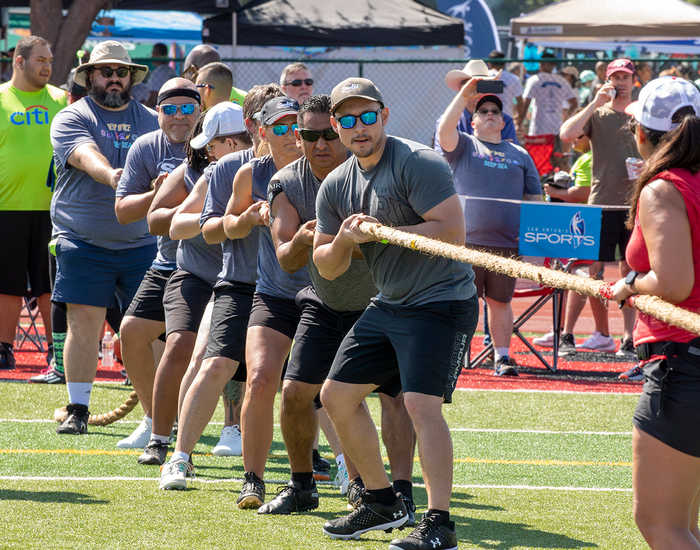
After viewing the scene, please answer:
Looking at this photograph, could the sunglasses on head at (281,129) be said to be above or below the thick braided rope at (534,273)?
above

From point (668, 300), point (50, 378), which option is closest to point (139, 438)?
point (50, 378)

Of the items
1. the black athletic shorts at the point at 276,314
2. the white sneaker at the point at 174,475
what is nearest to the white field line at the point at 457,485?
the white sneaker at the point at 174,475

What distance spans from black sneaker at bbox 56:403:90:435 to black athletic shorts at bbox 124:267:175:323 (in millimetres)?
949

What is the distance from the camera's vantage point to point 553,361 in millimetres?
10859

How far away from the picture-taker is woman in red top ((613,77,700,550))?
12.2 feet

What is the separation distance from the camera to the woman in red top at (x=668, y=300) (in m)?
3.73

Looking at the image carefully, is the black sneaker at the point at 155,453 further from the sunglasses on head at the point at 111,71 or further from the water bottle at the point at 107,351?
the water bottle at the point at 107,351

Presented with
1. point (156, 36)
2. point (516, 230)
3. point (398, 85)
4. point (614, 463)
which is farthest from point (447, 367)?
point (156, 36)

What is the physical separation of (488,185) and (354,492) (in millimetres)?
5002

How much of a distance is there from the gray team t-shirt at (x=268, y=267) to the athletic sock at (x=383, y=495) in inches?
43.0

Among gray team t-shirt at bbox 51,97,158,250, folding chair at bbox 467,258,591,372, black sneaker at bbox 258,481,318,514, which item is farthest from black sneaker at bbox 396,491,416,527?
folding chair at bbox 467,258,591,372

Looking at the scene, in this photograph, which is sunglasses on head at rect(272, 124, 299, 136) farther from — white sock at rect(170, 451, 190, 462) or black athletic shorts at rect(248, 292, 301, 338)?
white sock at rect(170, 451, 190, 462)

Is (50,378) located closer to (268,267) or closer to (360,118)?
(268,267)

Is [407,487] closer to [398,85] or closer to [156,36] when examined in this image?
[398,85]
